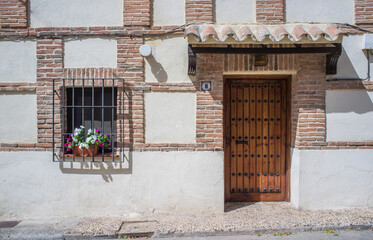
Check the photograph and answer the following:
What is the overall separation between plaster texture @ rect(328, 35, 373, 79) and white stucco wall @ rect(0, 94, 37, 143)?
494cm

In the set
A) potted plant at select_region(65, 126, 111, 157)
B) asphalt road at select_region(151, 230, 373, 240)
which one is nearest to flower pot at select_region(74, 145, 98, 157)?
potted plant at select_region(65, 126, 111, 157)

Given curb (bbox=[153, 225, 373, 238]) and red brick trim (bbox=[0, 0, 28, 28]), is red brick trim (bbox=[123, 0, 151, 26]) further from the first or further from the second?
curb (bbox=[153, 225, 373, 238])

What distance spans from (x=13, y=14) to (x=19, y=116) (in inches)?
65.1

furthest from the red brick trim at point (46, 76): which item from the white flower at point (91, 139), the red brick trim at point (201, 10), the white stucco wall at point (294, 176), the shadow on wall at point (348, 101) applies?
the shadow on wall at point (348, 101)

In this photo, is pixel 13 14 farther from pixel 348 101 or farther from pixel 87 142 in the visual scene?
pixel 348 101

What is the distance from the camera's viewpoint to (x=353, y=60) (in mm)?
4422

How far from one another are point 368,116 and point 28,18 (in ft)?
19.0

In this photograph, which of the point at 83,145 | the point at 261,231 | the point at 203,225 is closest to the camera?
the point at 261,231

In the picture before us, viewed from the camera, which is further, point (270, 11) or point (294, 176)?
point (294, 176)

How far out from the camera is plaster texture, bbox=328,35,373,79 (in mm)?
4414

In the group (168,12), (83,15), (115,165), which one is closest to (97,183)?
(115,165)

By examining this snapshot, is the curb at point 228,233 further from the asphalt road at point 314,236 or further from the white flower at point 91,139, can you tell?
the white flower at point 91,139

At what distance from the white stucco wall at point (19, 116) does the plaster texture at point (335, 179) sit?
14.4ft

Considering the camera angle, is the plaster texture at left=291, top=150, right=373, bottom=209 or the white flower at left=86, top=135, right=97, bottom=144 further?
the plaster texture at left=291, top=150, right=373, bottom=209
